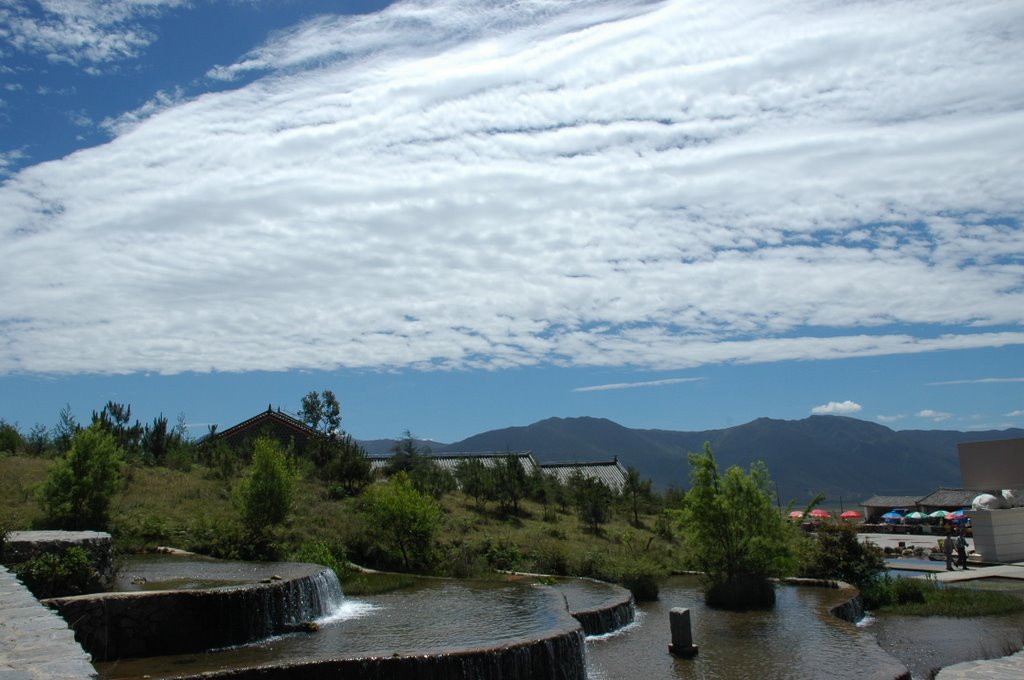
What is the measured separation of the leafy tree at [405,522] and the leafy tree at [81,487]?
749 cm

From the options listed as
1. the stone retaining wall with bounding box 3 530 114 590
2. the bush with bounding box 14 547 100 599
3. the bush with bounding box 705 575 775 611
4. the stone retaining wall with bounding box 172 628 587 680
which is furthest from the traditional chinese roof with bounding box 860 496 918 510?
the bush with bounding box 14 547 100 599

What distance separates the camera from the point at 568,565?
23734 mm

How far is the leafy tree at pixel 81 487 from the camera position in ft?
72.1

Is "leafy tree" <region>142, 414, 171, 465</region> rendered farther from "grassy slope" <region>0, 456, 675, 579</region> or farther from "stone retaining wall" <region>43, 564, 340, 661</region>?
"stone retaining wall" <region>43, 564, 340, 661</region>

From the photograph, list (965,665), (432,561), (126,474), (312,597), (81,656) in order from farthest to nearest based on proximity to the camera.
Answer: (126,474) < (432,561) < (312,597) < (965,665) < (81,656)

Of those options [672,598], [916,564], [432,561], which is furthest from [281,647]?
[916,564]

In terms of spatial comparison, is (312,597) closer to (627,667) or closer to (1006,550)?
(627,667)

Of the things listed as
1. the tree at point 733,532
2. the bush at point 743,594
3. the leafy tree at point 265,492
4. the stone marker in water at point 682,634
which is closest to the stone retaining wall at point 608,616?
the stone marker in water at point 682,634

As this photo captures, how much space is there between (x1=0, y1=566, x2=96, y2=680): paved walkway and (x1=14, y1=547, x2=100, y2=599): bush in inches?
175

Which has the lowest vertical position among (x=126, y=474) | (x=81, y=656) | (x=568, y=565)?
(x=568, y=565)

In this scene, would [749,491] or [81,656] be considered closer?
[81,656]

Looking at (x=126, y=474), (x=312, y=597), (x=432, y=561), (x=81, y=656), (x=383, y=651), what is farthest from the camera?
(x=126, y=474)

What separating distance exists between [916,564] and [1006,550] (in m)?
3.37

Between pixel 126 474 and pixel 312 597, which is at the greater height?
pixel 126 474
